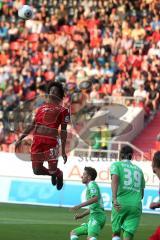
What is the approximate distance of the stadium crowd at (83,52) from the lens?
108 feet

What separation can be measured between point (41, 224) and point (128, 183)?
6955 mm

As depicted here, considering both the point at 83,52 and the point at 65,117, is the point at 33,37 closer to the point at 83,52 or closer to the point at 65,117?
the point at 83,52

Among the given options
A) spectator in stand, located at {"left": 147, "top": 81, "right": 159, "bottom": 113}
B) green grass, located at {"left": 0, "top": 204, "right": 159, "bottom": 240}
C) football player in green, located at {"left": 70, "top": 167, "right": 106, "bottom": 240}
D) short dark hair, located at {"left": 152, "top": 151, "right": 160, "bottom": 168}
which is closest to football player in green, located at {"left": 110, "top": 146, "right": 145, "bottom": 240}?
football player in green, located at {"left": 70, "top": 167, "right": 106, "bottom": 240}

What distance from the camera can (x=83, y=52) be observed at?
118ft

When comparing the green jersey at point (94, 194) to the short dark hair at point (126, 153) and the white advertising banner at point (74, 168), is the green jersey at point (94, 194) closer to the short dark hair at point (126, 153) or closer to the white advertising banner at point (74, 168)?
the short dark hair at point (126, 153)

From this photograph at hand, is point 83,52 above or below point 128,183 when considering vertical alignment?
below

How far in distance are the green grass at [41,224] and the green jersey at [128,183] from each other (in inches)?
148

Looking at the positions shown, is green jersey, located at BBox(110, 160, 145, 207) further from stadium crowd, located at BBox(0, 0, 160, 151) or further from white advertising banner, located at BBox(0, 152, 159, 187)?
stadium crowd, located at BBox(0, 0, 160, 151)

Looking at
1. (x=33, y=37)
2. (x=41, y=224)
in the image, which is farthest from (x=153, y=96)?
(x=41, y=224)

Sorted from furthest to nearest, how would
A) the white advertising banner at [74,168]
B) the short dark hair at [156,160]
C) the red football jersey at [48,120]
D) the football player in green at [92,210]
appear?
the white advertising banner at [74,168], the football player in green at [92,210], the red football jersey at [48,120], the short dark hair at [156,160]

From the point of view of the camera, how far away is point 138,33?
3503 centimetres

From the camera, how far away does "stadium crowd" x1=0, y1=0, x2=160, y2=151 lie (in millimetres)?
32938

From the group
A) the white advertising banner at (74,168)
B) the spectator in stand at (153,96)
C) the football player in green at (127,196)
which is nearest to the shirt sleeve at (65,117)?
the football player in green at (127,196)

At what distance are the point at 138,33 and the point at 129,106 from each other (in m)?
3.85
